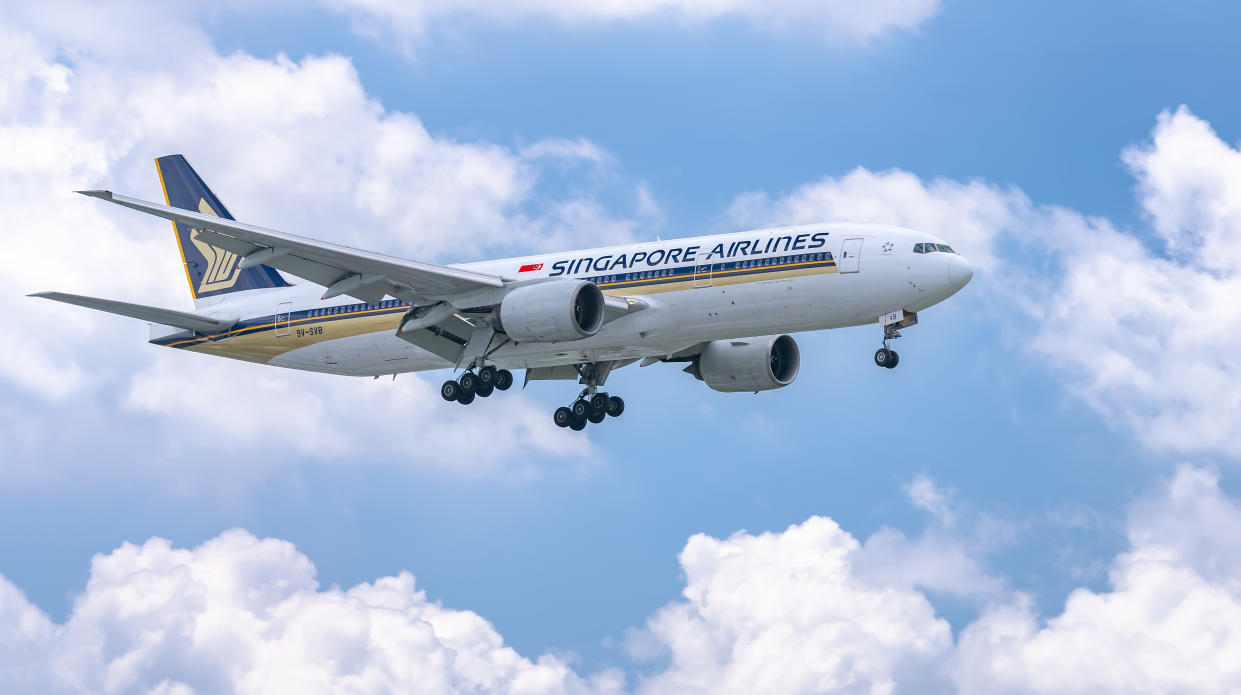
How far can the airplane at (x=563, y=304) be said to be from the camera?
42.2 metres

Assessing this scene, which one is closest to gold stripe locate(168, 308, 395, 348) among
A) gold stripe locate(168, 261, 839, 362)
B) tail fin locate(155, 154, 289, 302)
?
gold stripe locate(168, 261, 839, 362)

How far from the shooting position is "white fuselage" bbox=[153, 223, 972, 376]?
41.9 metres

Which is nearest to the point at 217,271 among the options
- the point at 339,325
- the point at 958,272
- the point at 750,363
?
the point at 339,325

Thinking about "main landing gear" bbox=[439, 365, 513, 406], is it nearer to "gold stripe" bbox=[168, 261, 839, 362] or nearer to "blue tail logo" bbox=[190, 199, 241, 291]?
"gold stripe" bbox=[168, 261, 839, 362]

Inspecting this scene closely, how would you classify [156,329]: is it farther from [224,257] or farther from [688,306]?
[688,306]

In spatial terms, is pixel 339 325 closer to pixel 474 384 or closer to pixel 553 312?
pixel 474 384

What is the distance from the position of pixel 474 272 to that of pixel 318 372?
8.11 metres

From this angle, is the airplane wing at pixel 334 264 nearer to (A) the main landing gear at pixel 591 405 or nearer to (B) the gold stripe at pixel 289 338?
(B) the gold stripe at pixel 289 338

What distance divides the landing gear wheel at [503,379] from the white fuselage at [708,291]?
1.34ft

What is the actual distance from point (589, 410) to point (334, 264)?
1086 centimetres

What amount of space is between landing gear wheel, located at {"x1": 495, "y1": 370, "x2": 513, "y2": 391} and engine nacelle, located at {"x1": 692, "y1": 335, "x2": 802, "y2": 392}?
7600 millimetres

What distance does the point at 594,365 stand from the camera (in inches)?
2029

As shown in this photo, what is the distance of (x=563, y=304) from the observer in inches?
1700

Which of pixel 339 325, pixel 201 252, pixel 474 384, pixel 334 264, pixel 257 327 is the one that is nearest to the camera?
pixel 334 264
